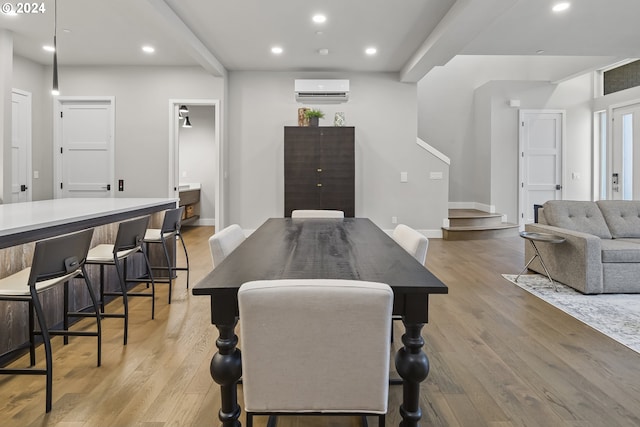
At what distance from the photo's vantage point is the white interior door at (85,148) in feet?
22.2

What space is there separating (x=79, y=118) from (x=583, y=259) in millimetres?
7060

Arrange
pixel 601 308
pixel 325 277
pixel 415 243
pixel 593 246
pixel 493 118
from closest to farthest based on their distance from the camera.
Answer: pixel 325 277, pixel 415 243, pixel 601 308, pixel 593 246, pixel 493 118

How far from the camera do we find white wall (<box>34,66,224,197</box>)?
677 cm

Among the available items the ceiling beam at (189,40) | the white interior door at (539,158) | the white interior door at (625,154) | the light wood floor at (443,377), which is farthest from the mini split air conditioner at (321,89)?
the white interior door at (625,154)

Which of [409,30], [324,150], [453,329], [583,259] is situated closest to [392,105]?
[324,150]

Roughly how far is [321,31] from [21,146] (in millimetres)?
4712

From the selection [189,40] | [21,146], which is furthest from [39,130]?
[189,40]

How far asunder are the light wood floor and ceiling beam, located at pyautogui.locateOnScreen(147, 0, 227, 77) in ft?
9.56

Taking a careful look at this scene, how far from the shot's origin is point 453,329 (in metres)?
3.01

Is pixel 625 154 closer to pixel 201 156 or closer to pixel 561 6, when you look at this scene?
pixel 561 6

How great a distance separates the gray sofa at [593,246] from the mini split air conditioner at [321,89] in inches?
139

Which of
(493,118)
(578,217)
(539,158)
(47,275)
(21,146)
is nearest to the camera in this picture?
(47,275)

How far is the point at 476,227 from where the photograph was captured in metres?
7.52

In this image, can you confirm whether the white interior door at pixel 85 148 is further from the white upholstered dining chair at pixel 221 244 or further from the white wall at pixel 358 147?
the white upholstered dining chair at pixel 221 244
